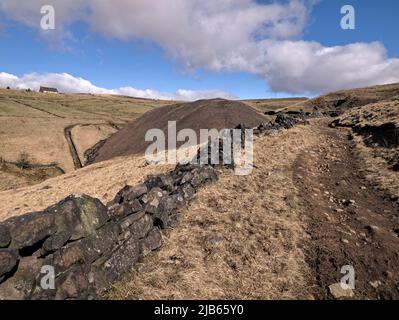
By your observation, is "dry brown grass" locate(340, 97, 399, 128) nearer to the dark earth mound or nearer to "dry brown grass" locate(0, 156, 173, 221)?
the dark earth mound

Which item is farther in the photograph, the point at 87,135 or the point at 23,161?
the point at 87,135

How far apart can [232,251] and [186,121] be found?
31.6 metres

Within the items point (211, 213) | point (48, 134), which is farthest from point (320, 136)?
point (48, 134)

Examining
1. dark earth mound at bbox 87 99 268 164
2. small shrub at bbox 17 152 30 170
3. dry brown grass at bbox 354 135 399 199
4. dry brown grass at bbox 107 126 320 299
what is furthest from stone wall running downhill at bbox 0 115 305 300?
small shrub at bbox 17 152 30 170

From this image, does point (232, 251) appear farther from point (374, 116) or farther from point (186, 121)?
point (186, 121)

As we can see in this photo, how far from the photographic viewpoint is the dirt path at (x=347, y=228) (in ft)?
38.2

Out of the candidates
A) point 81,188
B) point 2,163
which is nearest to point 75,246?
point 81,188

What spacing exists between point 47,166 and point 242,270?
43118 mm

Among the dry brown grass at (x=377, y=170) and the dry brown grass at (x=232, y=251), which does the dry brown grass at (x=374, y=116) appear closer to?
the dry brown grass at (x=377, y=170)

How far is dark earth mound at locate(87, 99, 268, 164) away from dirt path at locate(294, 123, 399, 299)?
62.6 ft

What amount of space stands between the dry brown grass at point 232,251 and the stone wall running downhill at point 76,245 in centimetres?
63

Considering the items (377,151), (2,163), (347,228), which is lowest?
(347,228)

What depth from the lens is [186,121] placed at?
43.5 metres
